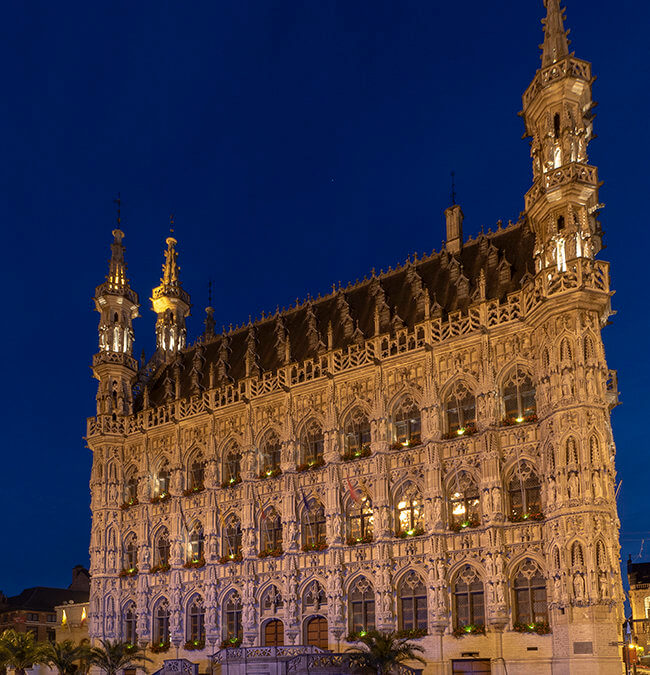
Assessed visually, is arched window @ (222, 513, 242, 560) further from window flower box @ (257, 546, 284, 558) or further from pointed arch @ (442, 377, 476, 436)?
pointed arch @ (442, 377, 476, 436)

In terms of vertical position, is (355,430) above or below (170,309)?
below

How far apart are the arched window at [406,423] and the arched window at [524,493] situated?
601 centimetres

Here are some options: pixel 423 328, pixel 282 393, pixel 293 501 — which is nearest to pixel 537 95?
pixel 423 328

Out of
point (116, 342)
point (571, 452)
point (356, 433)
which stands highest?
point (116, 342)

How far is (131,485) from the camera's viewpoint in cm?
6116

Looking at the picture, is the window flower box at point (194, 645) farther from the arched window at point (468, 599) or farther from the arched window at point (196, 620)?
the arched window at point (468, 599)

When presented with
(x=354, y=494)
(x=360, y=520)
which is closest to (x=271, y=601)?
(x=360, y=520)

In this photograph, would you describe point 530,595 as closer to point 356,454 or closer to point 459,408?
point 459,408

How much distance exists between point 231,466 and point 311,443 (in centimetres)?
687

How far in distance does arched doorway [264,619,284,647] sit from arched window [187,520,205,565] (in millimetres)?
7173

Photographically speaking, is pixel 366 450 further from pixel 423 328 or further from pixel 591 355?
pixel 591 355

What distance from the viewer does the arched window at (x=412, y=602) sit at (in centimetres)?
4369

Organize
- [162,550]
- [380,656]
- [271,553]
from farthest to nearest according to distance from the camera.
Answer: [162,550] → [271,553] → [380,656]

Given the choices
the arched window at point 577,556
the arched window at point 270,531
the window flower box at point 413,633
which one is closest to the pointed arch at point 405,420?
the window flower box at point 413,633
